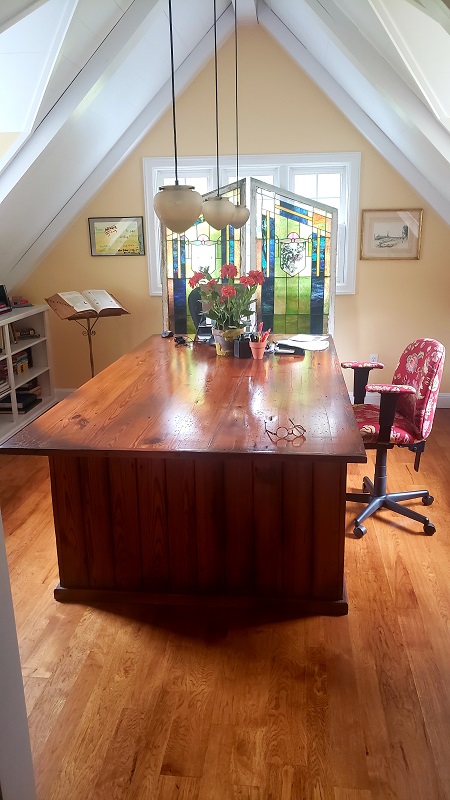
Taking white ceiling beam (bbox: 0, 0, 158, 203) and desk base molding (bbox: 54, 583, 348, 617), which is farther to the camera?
white ceiling beam (bbox: 0, 0, 158, 203)

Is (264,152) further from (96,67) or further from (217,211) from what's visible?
(217,211)

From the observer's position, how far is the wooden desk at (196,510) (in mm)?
2482

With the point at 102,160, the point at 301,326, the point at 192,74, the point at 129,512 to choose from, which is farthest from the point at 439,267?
the point at 129,512

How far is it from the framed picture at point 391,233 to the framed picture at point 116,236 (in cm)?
187

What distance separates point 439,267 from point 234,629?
146 inches

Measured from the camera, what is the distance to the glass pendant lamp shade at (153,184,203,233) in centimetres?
254

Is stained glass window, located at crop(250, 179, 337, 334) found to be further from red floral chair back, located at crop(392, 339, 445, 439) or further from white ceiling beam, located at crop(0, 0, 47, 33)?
white ceiling beam, located at crop(0, 0, 47, 33)

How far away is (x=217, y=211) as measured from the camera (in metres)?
3.42

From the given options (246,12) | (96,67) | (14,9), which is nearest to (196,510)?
(14,9)

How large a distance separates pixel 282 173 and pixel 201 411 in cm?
310

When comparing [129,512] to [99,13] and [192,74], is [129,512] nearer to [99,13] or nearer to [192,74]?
[99,13]

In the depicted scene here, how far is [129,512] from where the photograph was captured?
2.60m

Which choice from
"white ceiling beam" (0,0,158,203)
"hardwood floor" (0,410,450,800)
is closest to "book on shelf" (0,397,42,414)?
"white ceiling beam" (0,0,158,203)

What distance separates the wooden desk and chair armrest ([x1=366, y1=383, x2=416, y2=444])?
1.26 feet
